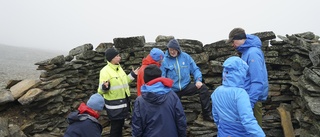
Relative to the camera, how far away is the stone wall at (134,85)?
23.5 ft

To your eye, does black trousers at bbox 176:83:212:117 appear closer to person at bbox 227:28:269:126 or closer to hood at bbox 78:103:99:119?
person at bbox 227:28:269:126

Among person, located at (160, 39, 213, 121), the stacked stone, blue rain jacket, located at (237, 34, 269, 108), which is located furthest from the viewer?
person, located at (160, 39, 213, 121)

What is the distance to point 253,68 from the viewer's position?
5.45 meters

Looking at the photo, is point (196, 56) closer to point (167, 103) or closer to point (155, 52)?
point (155, 52)

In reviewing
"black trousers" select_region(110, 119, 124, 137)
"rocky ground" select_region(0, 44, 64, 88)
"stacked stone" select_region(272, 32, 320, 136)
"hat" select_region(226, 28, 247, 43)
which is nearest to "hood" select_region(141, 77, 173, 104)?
"hat" select_region(226, 28, 247, 43)

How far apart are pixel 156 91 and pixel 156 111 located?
361mm

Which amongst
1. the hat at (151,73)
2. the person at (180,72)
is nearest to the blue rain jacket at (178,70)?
the person at (180,72)

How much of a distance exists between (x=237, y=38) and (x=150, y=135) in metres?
3.10

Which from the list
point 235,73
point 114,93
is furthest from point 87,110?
point 235,73

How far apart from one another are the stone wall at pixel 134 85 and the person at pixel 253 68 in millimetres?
1635

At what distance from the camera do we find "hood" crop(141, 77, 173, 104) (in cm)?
443

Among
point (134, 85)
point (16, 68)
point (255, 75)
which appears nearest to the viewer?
point (255, 75)

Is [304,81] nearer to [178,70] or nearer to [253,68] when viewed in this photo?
[253,68]

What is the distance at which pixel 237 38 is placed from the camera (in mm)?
5918
